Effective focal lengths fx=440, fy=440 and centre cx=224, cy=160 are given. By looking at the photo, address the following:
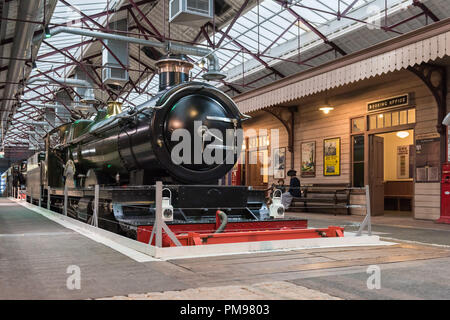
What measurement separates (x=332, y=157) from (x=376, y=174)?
1414 mm

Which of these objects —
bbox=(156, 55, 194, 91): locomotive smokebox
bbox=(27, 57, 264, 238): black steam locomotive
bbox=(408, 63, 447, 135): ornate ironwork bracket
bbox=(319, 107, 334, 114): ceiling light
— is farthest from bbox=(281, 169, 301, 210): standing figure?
bbox=(156, 55, 194, 91): locomotive smokebox

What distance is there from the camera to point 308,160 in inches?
538

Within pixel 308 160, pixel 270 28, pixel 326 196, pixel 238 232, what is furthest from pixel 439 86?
pixel 270 28

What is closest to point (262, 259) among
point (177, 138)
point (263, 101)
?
point (177, 138)

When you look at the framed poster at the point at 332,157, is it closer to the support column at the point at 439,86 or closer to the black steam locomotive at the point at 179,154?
the support column at the point at 439,86

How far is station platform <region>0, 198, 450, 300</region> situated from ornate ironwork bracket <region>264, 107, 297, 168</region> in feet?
30.3

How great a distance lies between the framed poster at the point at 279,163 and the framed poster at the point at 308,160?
0.97 metres

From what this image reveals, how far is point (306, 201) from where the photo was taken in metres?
13.0

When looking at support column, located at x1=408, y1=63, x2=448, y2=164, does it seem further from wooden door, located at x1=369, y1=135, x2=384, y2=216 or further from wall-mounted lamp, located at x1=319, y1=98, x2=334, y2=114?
wall-mounted lamp, located at x1=319, y1=98, x2=334, y2=114

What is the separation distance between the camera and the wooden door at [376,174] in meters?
11.7

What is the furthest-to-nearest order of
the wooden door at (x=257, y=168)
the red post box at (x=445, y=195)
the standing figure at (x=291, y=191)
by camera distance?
the wooden door at (x=257, y=168) → the standing figure at (x=291, y=191) → the red post box at (x=445, y=195)

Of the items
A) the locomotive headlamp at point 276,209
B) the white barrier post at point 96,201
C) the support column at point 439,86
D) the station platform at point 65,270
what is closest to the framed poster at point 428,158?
the support column at point 439,86

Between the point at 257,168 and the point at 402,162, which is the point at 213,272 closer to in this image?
the point at 402,162
